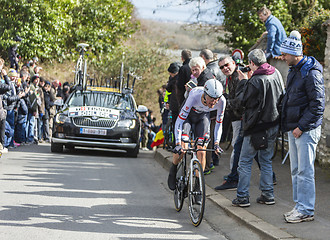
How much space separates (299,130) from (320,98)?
45 centimetres

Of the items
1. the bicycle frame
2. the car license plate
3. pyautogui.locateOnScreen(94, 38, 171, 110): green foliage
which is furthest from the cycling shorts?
pyautogui.locateOnScreen(94, 38, 171, 110): green foliage

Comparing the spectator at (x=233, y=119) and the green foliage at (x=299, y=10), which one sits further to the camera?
the green foliage at (x=299, y=10)

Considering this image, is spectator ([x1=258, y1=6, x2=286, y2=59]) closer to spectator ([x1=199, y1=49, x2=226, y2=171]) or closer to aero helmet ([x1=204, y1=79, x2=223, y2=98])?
spectator ([x1=199, y1=49, x2=226, y2=171])

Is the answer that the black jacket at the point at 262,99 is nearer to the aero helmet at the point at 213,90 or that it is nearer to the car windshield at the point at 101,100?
the aero helmet at the point at 213,90

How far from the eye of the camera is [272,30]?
43.2ft

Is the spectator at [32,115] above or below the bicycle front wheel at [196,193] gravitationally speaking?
below

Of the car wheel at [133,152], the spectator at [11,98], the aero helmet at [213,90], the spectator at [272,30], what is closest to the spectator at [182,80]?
the spectator at [272,30]

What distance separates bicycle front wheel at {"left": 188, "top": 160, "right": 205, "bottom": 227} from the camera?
24.3 feet

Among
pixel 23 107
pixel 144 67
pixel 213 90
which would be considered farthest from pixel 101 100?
pixel 144 67

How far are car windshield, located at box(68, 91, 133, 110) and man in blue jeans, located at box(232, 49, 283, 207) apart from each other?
8.45 m

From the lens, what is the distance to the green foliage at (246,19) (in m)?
21.4

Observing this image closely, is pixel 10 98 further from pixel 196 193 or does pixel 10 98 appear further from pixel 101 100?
pixel 196 193

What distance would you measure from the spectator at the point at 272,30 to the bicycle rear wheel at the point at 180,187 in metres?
5.29

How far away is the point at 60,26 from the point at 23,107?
1361 centimetres
